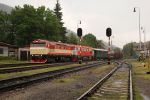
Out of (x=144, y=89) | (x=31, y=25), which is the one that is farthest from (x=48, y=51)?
(x=31, y=25)

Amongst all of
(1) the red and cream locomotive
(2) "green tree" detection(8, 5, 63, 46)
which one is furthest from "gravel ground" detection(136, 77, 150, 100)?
(2) "green tree" detection(8, 5, 63, 46)

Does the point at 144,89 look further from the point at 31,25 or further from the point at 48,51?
the point at 31,25

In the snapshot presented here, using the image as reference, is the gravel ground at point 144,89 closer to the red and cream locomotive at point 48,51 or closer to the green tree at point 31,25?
the red and cream locomotive at point 48,51

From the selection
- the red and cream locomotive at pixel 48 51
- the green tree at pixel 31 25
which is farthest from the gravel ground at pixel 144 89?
the green tree at pixel 31 25

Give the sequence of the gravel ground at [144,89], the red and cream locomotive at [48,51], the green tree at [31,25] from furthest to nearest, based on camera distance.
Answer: the green tree at [31,25], the red and cream locomotive at [48,51], the gravel ground at [144,89]

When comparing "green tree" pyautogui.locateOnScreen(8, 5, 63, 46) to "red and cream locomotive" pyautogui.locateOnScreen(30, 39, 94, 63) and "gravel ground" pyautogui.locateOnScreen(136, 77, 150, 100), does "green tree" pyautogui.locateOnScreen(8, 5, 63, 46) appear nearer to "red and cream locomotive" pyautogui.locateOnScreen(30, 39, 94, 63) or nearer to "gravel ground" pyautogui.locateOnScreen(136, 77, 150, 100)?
"red and cream locomotive" pyautogui.locateOnScreen(30, 39, 94, 63)

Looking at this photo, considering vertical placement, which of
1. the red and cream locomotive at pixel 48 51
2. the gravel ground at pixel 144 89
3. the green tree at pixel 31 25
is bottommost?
the gravel ground at pixel 144 89

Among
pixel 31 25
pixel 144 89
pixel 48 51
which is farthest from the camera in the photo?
pixel 31 25

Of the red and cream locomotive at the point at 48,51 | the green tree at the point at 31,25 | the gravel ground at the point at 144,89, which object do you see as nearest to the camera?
the gravel ground at the point at 144,89

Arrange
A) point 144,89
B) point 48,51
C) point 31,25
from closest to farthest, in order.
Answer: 1. point 144,89
2. point 48,51
3. point 31,25

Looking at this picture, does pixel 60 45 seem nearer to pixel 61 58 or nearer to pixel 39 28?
pixel 61 58

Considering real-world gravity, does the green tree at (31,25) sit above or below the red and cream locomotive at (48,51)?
above

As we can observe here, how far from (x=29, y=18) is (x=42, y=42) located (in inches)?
1571

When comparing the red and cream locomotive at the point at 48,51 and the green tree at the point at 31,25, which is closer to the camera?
the red and cream locomotive at the point at 48,51
